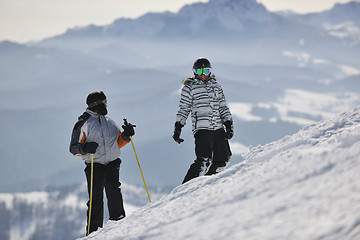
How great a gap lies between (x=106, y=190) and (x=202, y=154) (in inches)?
68.3

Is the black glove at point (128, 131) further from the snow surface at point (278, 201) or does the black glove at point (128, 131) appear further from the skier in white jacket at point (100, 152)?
the snow surface at point (278, 201)

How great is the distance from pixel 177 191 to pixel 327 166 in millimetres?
2195

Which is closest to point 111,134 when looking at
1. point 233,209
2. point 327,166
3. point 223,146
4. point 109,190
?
point 109,190

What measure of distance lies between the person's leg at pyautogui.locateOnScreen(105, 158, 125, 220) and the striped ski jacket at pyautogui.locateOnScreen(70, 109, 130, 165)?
157 mm

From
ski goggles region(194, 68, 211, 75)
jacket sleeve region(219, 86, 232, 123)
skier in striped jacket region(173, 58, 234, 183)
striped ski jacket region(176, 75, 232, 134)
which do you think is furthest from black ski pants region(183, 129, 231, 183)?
ski goggles region(194, 68, 211, 75)

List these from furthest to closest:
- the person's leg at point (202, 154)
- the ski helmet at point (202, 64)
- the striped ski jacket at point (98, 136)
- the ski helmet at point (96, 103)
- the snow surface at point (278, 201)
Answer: the ski helmet at point (202, 64)
the person's leg at point (202, 154)
the ski helmet at point (96, 103)
the striped ski jacket at point (98, 136)
the snow surface at point (278, 201)

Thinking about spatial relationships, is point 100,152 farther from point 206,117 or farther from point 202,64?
point 202,64

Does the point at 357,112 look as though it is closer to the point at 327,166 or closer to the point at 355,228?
the point at 327,166

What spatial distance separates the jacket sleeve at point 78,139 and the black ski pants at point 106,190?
1.43 ft

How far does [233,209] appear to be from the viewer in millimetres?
3098

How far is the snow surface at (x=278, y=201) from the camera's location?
8.25 ft

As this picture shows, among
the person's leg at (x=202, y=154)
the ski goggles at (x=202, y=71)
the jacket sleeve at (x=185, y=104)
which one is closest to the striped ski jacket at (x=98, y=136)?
the jacket sleeve at (x=185, y=104)

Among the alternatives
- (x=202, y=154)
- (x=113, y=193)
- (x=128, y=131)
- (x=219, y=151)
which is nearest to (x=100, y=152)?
(x=128, y=131)

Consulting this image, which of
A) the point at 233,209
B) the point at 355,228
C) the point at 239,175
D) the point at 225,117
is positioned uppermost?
the point at 225,117
